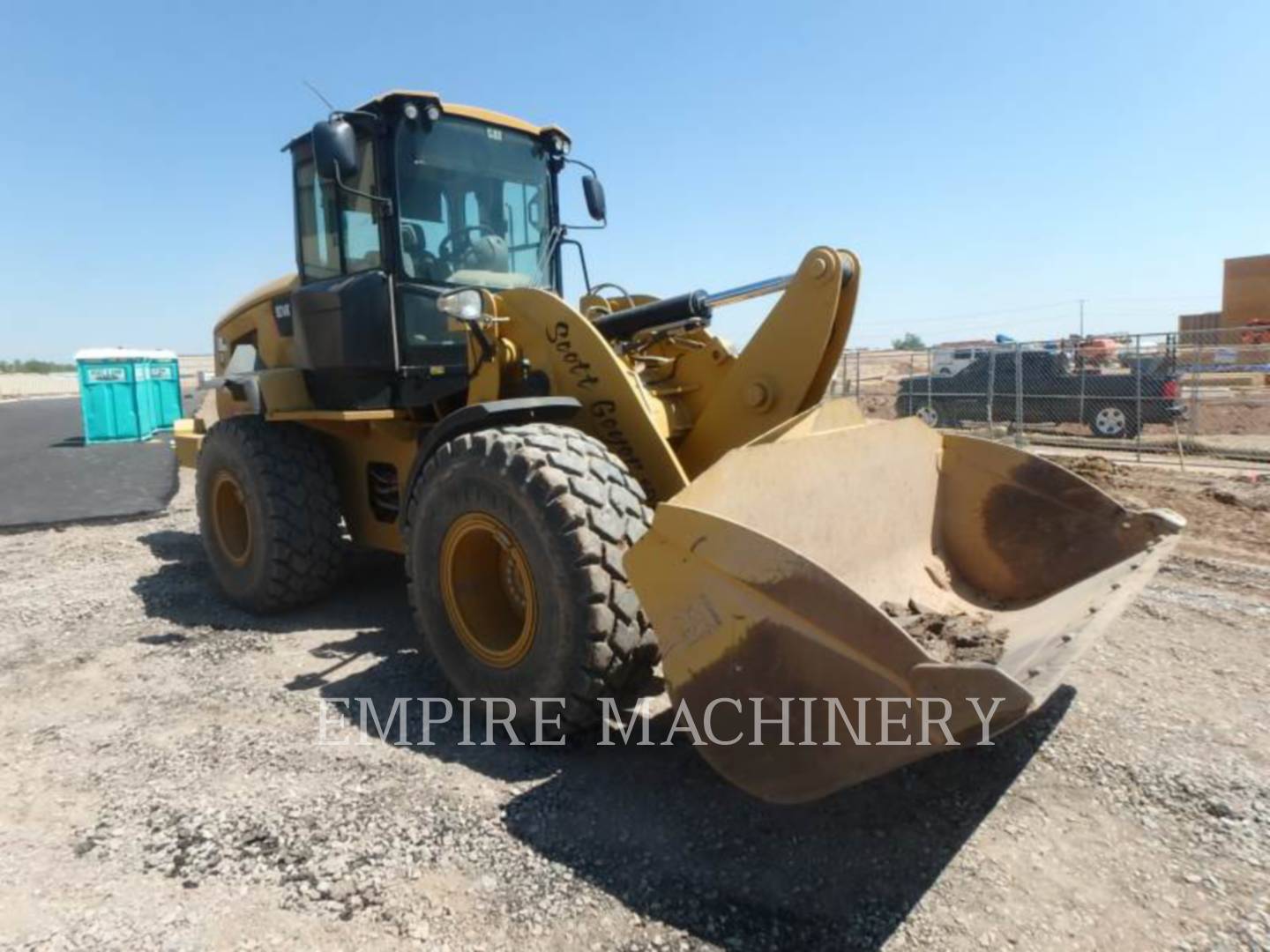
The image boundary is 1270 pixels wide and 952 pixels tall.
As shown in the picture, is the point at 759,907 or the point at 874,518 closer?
the point at 759,907

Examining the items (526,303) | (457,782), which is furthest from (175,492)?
(457,782)

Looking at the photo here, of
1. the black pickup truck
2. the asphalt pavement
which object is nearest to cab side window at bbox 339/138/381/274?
the asphalt pavement

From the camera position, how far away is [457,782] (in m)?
3.08

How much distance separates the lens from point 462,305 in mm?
3838

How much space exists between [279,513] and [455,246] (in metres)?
1.83

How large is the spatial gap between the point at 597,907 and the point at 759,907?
46 centimetres

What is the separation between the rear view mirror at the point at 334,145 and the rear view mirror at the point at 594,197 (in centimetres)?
169

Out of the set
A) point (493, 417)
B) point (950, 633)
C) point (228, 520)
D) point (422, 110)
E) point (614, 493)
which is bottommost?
point (950, 633)

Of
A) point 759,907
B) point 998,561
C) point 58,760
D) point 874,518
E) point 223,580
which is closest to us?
point 759,907

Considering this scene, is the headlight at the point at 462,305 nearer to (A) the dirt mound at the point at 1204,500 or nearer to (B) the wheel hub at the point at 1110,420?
(A) the dirt mound at the point at 1204,500

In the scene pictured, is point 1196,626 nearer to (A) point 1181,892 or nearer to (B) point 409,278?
(A) point 1181,892

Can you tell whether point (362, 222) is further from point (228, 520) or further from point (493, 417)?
point (228, 520)

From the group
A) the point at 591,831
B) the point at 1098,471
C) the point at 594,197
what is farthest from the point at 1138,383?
the point at 591,831

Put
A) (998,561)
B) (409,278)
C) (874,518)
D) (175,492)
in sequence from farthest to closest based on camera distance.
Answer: (175,492) < (409,278) < (998,561) < (874,518)
